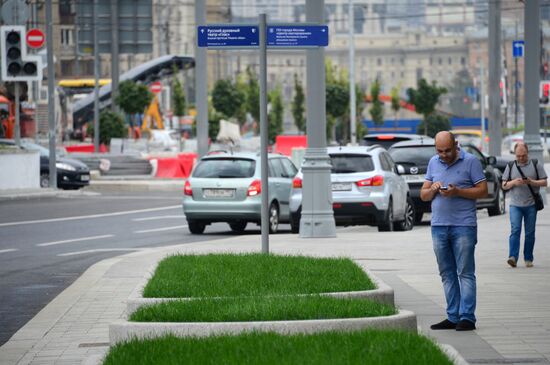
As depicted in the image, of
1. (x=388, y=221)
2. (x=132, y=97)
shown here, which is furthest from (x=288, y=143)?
(x=388, y=221)

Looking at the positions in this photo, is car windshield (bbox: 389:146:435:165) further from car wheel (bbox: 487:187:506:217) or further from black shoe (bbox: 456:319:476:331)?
black shoe (bbox: 456:319:476:331)

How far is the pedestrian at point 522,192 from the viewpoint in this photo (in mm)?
17469

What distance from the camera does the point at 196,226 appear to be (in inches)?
1065

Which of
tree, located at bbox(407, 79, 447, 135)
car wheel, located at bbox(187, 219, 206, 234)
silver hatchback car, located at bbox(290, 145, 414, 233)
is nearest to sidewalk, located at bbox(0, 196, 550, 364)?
silver hatchback car, located at bbox(290, 145, 414, 233)

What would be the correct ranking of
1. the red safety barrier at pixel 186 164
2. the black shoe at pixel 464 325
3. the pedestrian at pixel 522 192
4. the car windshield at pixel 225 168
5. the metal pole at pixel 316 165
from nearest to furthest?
the black shoe at pixel 464 325 → the pedestrian at pixel 522 192 → the metal pole at pixel 316 165 → the car windshield at pixel 225 168 → the red safety barrier at pixel 186 164

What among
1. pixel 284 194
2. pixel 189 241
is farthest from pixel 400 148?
pixel 189 241

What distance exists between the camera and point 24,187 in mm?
41562

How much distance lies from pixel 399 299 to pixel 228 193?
41.6 ft

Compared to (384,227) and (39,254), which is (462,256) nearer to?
(39,254)

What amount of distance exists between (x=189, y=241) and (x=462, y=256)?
1331cm

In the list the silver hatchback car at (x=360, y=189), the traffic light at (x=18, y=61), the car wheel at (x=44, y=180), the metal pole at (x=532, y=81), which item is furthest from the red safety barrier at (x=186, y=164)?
the silver hatchback car at (x=360, y=189)

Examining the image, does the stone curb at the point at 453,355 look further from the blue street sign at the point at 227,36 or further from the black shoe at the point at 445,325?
the blue street sign at the point at 227,36

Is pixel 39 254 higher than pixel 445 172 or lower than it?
lower

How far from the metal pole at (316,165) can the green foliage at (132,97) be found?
54.7 meters
